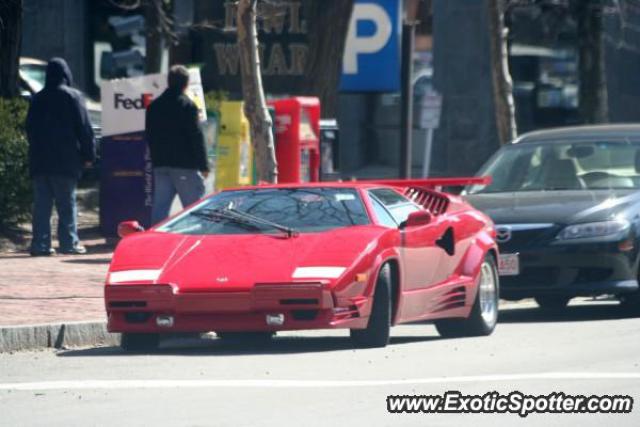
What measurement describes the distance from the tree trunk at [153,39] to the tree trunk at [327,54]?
170 inches

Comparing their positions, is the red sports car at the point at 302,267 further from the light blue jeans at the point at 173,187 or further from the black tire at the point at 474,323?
the light blue jeans at the point at 173,187

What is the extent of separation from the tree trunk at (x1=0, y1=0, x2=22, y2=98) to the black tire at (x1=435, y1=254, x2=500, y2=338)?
8.93 metres

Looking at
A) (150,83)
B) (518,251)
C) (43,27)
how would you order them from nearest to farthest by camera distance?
(518,251), (150,83), (43,27)

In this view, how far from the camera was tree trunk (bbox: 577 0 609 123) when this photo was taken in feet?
86.9

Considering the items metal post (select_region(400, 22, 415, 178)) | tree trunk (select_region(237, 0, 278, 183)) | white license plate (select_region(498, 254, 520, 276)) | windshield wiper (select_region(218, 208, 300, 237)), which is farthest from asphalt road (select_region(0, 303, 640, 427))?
metal post (select_region(400, 22, 415, 178))

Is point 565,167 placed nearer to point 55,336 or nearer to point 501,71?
point 55,336

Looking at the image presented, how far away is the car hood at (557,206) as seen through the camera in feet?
45.8

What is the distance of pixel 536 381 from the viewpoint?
30.7 ft

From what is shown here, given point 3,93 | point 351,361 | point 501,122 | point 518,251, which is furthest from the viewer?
point 501,122

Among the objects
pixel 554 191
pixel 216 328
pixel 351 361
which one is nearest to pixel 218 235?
pixel 216 328

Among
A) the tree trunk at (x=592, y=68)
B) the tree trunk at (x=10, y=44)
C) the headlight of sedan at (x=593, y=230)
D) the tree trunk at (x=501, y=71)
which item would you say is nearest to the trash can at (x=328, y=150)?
the tree trunk at (x=501, y=71)

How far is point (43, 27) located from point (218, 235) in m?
24.7

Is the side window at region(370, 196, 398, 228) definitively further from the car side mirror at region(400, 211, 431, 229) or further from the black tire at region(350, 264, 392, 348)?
the black tire at region(350, 264, 392, 348)

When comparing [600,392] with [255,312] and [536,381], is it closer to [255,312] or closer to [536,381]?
[536,381]
